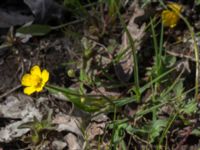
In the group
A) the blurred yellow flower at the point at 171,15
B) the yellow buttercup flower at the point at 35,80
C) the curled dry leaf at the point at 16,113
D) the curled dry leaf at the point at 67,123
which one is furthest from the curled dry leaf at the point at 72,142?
the blurred yellow flower at the point at 171,15

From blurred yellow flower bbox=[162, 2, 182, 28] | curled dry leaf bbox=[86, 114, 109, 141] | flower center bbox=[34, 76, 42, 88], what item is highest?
blurred yellow flower bbox=[162, 2, 182, 28]

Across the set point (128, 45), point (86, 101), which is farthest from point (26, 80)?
point (128, 45)

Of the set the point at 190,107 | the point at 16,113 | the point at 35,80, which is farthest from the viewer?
the point at 16,113

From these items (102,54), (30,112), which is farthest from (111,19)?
(30,112)

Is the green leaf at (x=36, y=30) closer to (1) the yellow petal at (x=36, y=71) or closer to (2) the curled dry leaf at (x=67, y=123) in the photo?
(1) the yellow petal at (x=36, y=71)

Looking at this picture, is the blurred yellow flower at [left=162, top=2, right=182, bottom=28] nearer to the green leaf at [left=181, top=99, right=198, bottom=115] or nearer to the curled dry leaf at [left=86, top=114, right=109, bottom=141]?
the green leaf at [left=181, top=99, right=198, bottom=115]

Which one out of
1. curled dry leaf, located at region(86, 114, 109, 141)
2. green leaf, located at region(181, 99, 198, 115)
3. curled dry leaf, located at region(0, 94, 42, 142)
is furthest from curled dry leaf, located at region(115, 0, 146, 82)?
curled dry leaf, located at region(0, 94, 42, 142)

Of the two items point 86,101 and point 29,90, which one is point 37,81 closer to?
point 29,90
